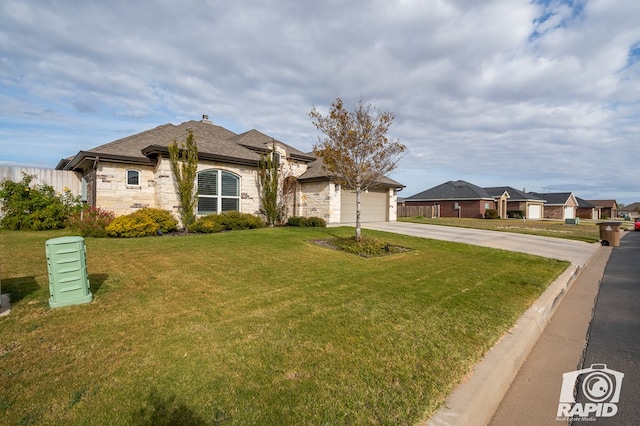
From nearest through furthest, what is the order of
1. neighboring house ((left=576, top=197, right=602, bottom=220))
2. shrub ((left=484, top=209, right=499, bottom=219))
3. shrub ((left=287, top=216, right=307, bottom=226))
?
1. shrub ((left=287, top=216, right=307, bottom=226))
2. shrub ((left=484, top=209, right=499, bottom=219))
3. neighboring house ((left=576, top=197, right=602, bottom=220))

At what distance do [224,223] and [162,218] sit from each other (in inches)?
98.7

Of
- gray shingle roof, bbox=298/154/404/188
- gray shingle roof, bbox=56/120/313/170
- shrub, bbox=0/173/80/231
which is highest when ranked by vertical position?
gray shingle roof, bbox=56/120/313/170

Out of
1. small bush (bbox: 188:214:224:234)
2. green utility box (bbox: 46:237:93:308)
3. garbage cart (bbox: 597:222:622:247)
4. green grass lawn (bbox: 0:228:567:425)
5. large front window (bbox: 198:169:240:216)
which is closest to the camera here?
green grass lawn (bbox: 0:228:567:425)

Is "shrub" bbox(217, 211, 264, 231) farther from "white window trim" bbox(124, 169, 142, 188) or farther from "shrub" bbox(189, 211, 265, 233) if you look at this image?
"white window trim" bbox(124, 169, 142, 188)

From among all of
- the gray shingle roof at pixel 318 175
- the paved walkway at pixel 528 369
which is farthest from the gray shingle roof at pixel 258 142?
the paved walkway at pixel 528 369

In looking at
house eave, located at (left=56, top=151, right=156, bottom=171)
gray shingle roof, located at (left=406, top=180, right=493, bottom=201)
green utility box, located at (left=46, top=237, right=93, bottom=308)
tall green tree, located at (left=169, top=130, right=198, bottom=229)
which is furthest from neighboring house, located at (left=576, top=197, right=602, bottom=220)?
green utility box, located at (left=46, top=237, right=93, bottom=308)

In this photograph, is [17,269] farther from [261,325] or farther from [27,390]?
[261,325]

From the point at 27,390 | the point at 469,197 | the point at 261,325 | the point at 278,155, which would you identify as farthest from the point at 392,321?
the point at 469,197

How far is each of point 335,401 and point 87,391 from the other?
2058 mm

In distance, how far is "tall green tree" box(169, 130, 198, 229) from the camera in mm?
12672

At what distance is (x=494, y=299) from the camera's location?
4973mm

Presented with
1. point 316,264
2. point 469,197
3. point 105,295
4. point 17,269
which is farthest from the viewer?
point 469,197

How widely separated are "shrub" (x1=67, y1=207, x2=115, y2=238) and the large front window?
373 cm

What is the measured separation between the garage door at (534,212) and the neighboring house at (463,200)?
5.84m
